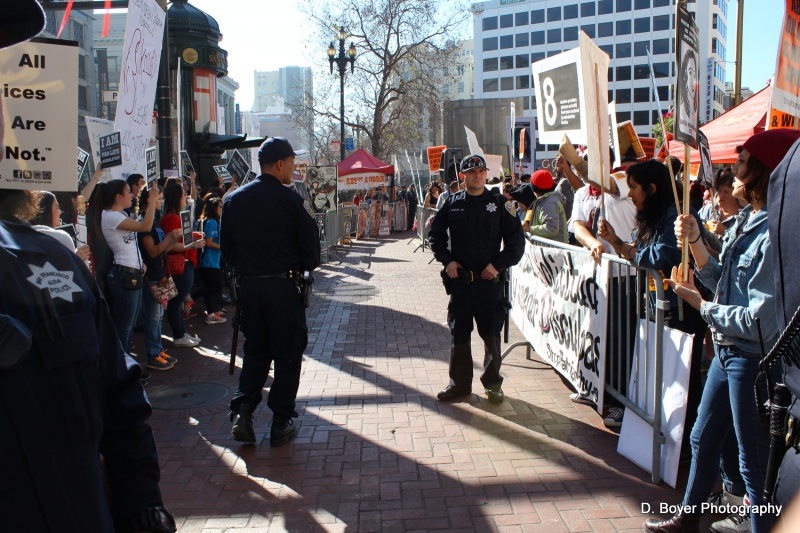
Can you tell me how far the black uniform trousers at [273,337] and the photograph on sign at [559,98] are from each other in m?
2.63

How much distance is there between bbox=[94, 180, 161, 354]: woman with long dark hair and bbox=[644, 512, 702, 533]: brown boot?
4660 mm

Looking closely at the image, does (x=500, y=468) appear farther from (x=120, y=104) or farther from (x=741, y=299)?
(x=120, y=104)

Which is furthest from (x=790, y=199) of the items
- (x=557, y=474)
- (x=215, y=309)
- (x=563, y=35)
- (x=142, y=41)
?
(x=563, y=35)

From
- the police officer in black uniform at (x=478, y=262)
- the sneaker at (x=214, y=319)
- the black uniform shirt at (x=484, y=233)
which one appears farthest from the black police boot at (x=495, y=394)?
the sneaker at (x=214, y=319)

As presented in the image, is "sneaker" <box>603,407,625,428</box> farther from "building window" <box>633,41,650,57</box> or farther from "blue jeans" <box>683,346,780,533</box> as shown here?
"building window" <box>633,41,650,57</box>

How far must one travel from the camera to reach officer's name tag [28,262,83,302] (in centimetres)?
139

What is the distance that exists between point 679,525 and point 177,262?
596 centimetres

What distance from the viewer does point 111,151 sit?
5.46 m

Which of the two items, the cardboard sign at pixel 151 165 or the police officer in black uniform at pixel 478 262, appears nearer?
the police officer in black uniform at pixel 478 262

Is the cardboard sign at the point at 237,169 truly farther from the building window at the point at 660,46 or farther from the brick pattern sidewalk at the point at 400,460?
the building window at the point at 660,46

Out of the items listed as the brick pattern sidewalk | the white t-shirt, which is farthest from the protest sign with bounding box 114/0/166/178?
the brick pattern sidewalk

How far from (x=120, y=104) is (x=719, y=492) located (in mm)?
5111

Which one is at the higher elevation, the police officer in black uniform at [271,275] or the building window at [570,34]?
the building window at [570,34]

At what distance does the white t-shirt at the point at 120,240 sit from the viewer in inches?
232
